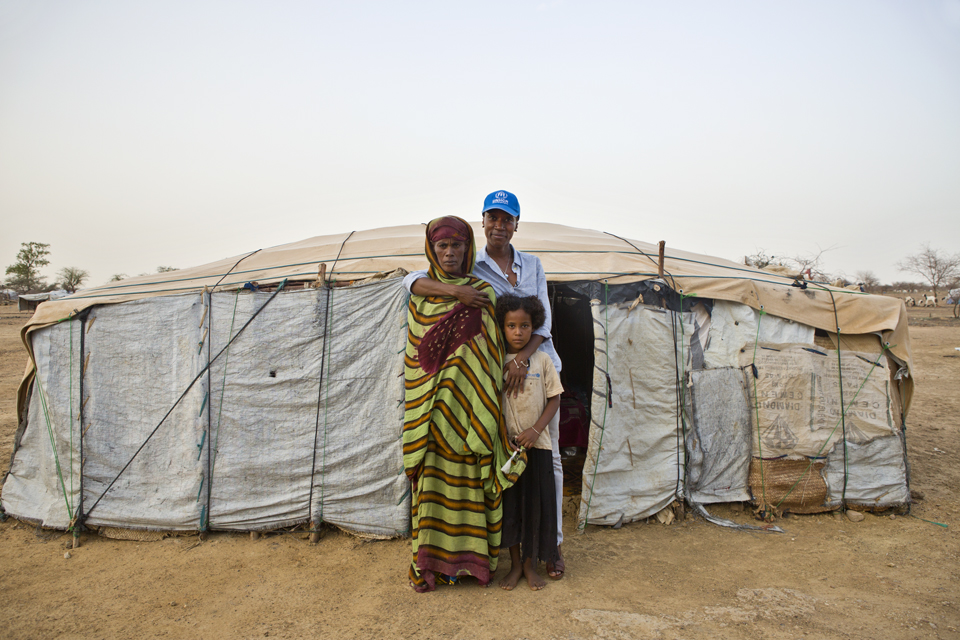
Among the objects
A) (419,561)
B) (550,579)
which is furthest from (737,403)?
(419,561)

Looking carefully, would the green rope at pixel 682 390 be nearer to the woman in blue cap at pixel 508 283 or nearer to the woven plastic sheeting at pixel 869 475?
the woven plastic sheeting at pixel 869 475

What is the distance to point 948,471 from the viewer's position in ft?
16.4

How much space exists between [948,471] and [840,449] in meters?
2.00

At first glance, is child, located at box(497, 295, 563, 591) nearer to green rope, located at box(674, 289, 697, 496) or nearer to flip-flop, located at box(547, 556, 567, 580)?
flip-flop, located at box(547, 556, 567, 580)

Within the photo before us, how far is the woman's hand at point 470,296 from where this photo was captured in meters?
2.68

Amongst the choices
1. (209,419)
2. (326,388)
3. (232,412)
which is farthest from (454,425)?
(209,419)

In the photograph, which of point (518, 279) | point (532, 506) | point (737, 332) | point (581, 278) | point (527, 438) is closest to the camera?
point (527, 438)

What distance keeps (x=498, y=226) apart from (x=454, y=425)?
3.61 feet

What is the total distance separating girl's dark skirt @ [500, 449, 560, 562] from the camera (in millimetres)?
2785

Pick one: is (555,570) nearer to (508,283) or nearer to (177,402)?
(508,283)

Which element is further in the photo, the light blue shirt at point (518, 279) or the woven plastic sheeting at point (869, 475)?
the woven plastic sheeting at point (869, 475)

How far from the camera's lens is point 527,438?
105 inches

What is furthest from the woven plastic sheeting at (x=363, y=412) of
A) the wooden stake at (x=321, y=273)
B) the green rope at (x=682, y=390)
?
the green rope at (x=682, y=390)

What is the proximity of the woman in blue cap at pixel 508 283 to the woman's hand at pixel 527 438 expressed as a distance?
18cm
